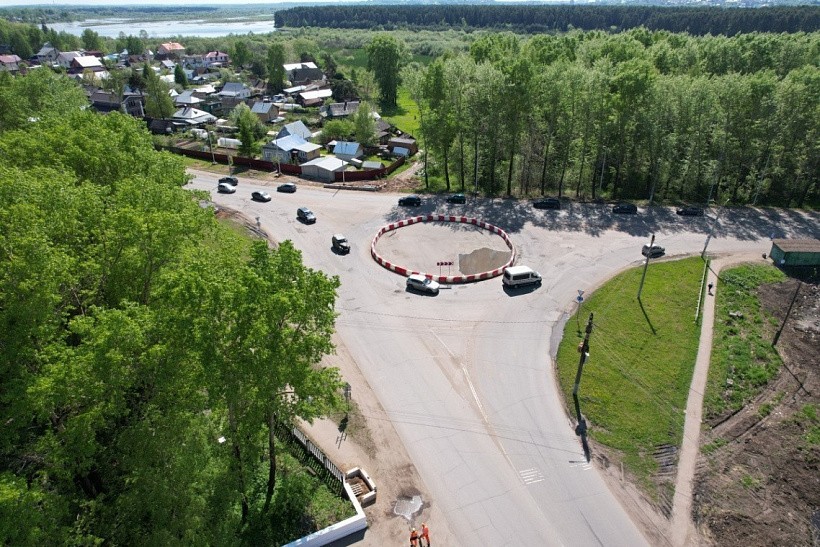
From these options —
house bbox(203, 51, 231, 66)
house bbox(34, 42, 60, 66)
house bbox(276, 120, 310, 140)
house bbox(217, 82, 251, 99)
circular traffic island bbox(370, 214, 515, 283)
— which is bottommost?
circular traffic island bbox(370, 214, 515, 283)

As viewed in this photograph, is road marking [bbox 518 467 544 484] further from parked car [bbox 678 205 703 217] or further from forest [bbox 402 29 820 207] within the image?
forest [bbox 402 29 820 207]

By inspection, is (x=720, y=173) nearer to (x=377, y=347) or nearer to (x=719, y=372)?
(x=719, y=372)

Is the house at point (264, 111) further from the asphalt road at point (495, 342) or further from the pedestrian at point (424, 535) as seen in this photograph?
the pedestrian at point (424, 535)

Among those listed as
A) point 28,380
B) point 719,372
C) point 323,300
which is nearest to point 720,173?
point 719,372

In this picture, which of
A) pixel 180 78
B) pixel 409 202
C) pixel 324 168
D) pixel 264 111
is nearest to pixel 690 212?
pixel 409 202

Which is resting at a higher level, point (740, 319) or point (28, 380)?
point (28, 380)

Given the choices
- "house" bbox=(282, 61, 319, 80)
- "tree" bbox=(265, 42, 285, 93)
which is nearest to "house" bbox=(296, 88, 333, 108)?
"tree" bbox=(265, 42, 285, 93)
